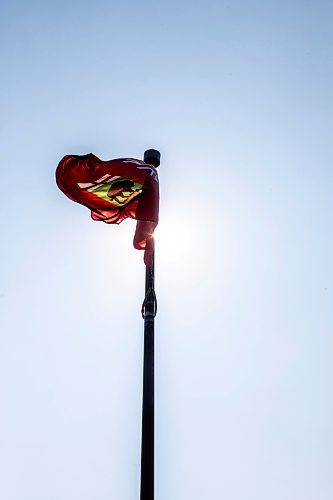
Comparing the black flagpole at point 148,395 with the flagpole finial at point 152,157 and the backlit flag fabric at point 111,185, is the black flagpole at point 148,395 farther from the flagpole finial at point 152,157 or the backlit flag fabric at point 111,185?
the flagpole finial at point 152,157

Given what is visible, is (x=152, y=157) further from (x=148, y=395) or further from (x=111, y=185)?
Result: (x=148, y=395)

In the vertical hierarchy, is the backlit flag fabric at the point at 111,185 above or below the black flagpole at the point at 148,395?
above

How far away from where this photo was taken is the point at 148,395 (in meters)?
5.43

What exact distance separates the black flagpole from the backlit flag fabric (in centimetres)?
150

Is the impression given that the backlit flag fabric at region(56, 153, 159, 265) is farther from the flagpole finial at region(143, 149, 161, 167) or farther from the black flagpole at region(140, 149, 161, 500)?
the black flagpole at region(140, 149, 161, 500)

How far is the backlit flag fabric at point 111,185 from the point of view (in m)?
7.84

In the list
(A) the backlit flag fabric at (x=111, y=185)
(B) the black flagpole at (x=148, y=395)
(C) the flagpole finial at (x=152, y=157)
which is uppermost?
(C) the flagpole finial at (x=152, y=157)

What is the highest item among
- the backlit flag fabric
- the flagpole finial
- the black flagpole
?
the flagpole finial

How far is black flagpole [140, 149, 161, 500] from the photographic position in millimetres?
4953

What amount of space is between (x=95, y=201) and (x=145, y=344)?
146 inches

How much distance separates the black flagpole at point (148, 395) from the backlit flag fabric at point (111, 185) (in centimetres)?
150

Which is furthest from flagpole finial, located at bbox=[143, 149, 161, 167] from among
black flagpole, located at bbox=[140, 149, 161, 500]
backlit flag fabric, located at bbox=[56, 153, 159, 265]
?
black flagpole, located at bbox=[140, 149, 161, 500]

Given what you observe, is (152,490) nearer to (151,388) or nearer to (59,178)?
(151,388)

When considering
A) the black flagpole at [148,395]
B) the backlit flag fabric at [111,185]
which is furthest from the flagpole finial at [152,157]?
the black flagpole at [148,395]
